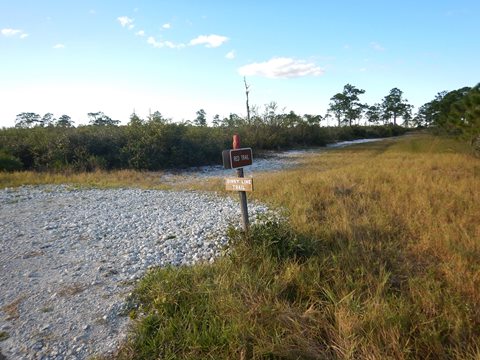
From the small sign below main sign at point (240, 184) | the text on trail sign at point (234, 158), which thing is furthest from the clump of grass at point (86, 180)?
the text on trail sign at point (234, 158)

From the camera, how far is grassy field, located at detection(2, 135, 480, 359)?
95.4 inches

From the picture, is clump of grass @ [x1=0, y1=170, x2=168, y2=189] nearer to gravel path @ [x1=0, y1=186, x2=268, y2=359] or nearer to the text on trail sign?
gravel path @ [x1=0, y1=186, x2=268, y2=359]

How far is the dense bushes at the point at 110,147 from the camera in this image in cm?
1516

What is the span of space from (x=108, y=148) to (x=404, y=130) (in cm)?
6312

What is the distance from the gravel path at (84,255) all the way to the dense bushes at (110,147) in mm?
6756

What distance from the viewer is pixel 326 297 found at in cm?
312

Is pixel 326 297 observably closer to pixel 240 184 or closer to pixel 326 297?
pixel 326 297

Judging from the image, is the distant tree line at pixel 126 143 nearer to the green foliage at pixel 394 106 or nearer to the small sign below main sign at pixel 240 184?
the small sign below main sign at pixel 240 184

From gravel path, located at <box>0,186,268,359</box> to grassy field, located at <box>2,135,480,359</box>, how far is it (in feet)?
1.47

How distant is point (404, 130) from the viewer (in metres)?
63.8

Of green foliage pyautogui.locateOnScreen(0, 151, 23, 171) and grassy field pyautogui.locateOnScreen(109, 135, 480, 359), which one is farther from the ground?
green foliage pyautogui.locateOnScreen(0, 151, 23, 171)

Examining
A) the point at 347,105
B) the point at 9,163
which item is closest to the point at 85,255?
the point at 9,163

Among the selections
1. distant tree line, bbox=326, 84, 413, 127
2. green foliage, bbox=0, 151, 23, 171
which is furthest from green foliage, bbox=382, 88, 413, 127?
green foliage, bbox=0, 151, 23, 171

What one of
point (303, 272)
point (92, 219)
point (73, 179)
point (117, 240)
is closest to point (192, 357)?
point (303, 272)
